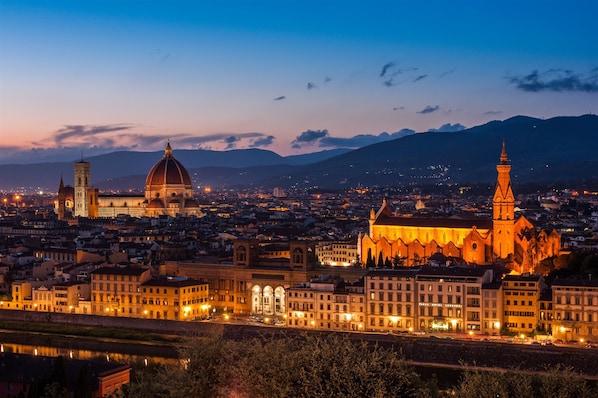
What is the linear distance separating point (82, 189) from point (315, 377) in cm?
9083

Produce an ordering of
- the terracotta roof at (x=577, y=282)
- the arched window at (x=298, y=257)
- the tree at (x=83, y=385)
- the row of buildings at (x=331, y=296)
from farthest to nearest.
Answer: the arched window at (x=298, y=257), the row of buildings at (x=331, y=296), the terracotta roof at (x=577, y=282), the tree at (x=83, y=385)

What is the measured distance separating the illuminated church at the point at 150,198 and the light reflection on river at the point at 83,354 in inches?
2367

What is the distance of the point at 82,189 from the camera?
106688 millimetres

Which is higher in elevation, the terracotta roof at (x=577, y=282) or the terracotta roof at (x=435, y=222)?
the terracotta roof at (x=435, y=222)

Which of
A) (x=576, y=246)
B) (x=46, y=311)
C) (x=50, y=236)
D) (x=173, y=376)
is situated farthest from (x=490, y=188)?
(x=173, y=376)

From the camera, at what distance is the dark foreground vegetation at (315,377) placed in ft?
Answer: 61.2

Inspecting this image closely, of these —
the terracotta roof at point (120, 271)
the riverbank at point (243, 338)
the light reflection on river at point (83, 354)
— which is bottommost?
the light reflection on river at point (83, 354)

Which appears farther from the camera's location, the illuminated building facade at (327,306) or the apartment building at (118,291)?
the apartment building at (118,291)

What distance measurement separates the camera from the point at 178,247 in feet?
180

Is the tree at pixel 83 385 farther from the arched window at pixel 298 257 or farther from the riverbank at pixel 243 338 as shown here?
the arched window at pixel 298 257

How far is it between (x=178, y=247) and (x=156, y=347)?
55.7 ft

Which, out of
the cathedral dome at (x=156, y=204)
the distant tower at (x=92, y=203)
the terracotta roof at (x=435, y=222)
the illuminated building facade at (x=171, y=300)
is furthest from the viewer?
the distant tower at (x=92, y=203)

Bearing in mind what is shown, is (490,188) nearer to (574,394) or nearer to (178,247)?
(178,247)

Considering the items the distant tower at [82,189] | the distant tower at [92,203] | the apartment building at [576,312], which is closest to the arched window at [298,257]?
the apartment building at [576,312]
